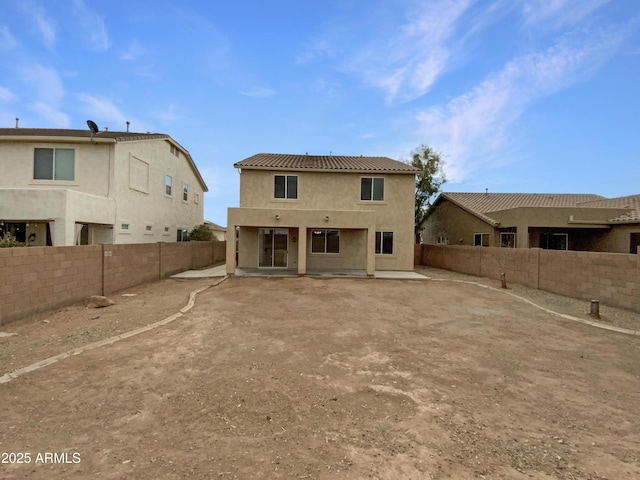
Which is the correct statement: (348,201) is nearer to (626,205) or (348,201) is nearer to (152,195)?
(152,195)

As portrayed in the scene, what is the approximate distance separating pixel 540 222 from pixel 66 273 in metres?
22.3

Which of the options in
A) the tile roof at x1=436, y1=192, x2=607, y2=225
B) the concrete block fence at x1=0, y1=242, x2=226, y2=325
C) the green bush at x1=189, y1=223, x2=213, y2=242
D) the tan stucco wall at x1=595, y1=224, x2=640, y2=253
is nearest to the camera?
the concrete block fence at x1=0, y1=242, x2=226, y2=325

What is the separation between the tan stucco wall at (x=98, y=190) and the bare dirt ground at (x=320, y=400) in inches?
288

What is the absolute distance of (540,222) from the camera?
1831 centimetres

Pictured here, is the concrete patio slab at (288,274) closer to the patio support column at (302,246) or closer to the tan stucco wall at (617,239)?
the patio support column at (302,246)

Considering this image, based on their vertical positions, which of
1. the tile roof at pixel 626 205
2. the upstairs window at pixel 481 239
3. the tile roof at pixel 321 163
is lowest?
the upstairs window at pixel 481 239

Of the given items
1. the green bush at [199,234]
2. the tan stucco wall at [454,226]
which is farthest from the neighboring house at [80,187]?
the tan stucco wall at [454,226]

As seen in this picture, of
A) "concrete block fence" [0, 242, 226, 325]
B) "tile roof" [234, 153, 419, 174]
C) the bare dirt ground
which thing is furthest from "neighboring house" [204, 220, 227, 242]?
the bare dirt ground

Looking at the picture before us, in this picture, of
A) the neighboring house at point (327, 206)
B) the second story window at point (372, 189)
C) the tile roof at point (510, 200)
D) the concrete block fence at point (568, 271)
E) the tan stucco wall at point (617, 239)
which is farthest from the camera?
the tile roof at point (510, 200)

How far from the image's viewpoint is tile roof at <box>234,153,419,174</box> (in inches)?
743

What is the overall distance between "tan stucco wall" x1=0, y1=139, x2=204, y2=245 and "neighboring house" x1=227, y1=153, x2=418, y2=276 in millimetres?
5623

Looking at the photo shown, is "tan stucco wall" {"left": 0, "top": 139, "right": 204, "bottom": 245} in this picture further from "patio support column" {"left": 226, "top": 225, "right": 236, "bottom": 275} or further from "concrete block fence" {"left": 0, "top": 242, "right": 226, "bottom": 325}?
"patio support column" {"left": 226, "top": 225, "right": 236, "bottom": 275}

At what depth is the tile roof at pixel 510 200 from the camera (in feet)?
79.2

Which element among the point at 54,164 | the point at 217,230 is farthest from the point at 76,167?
the point at 217,230
